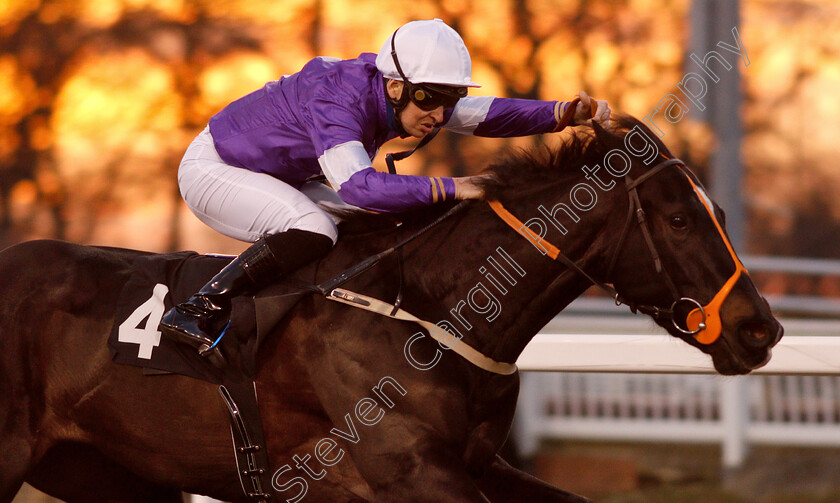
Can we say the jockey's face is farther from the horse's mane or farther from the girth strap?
the girth strap

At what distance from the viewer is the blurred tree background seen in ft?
39.5

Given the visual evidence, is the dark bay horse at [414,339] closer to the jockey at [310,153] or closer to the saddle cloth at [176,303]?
the saddle cloth at [176,303]

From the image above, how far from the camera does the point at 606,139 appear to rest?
292 cm

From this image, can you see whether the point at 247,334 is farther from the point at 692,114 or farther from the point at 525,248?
the point at 692,114

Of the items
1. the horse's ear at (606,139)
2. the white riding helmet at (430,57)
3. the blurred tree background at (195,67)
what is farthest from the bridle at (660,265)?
the blurred tree background at (195,67)

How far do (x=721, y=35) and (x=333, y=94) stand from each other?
18.0 feet

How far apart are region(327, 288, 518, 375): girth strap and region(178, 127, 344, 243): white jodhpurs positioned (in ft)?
0.71

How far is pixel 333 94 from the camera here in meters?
2.97

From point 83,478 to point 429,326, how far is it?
54.2 inches

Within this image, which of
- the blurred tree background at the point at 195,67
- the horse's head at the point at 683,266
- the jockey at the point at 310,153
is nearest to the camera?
the horse's head at the point at 683,266

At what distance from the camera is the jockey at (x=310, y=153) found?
2852 millimetres

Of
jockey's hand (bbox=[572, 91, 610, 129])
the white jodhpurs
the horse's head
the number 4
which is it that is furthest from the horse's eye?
the number 4

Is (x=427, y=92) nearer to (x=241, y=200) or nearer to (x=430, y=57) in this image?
(x=430, y=57)

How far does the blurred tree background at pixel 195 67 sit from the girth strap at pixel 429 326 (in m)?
8.59
